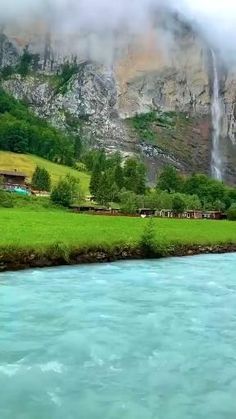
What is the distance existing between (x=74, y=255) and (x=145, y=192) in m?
123

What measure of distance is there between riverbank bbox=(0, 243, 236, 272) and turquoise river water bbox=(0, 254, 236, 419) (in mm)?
4448

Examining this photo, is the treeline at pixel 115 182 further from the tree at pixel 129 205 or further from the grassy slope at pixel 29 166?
the grassy slope at pixel 29 166

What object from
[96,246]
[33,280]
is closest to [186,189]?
[96,246]

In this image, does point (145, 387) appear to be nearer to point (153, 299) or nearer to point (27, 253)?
point (153, 299)

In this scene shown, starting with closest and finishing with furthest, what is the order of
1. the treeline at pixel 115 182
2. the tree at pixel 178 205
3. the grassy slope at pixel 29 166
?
the treeline at pixel 115 182 < the tree at pixel 178 205 < the grassy slope at pixel 29 166

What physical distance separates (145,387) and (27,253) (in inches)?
873

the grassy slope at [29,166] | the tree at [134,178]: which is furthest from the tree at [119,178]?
the grassy slope at [29,166]

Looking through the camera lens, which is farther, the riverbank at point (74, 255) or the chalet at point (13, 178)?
the chalet at point (13, 178)

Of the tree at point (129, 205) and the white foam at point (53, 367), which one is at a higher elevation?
the tree at point (129, 205)

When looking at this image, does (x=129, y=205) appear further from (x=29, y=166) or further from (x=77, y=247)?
(x=29, y=166)

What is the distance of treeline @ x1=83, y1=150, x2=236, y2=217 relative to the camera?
131125 mm

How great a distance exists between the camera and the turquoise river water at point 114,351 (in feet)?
41.9

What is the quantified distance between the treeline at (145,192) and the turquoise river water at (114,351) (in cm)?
8999

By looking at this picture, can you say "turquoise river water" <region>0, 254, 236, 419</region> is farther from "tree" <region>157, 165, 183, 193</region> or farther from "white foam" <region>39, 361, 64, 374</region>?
"tree" <region>157, 165, 183, 193</region>
